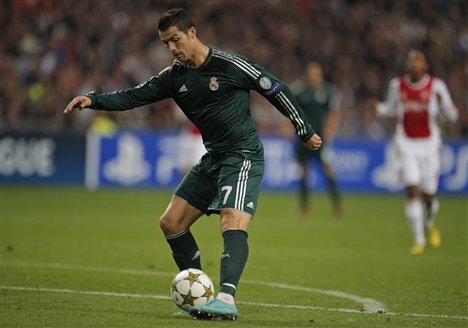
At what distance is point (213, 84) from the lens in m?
7.62

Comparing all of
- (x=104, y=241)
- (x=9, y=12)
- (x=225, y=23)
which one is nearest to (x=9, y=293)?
(x=104, y=241)

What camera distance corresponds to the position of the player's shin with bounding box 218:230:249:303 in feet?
→ 23.3

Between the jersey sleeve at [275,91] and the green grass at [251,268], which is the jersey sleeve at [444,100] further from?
the jersey sleeve at [275,91]

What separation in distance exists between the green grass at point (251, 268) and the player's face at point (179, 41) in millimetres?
1942

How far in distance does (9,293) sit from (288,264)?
389cm

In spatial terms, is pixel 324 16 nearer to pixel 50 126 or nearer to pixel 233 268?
pixel 50 126

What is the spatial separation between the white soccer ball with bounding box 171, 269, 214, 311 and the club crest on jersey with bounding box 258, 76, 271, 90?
148cm

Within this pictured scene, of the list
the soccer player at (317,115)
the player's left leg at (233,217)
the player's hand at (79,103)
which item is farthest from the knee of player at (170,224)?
the soccer player at (317,115)

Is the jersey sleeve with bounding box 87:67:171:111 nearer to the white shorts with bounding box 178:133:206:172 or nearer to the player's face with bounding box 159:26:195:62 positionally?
the player's face with bounding box 159:26:195:62

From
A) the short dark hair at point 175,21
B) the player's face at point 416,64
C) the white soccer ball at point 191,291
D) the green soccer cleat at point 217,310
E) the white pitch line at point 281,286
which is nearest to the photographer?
the green soccer cleat at point 217,310

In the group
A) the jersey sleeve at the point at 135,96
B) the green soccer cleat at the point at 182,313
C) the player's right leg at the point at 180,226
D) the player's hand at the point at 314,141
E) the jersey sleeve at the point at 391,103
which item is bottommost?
the green soccer cleat at the point at 182,313

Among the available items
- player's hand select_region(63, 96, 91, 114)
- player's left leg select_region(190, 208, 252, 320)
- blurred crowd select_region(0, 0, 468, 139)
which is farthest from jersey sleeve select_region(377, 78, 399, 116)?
blurred crowd select_region(0, 0, 468, 139)

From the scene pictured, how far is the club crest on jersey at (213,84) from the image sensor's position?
7613 mm

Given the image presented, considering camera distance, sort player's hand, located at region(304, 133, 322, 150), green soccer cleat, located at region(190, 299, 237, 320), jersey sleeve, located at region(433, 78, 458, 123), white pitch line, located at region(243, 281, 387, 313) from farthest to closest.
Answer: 1. jersey sleeve, located at region(433, 78, 458, 123)
2. white pitch line, located at region(243, 281, 387, 313)
3. player's hand, located at region(304, 133, 322, 150)
4. green soccer cleat, located at region(190, 299, 237, 320)
